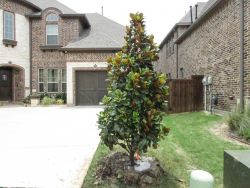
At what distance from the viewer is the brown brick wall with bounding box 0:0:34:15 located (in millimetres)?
20984

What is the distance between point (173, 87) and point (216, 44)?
2758 mm

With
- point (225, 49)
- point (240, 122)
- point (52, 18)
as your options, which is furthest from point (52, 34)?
point (240, 122)

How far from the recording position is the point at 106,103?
4.89m

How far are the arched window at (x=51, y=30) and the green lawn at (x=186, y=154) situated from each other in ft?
52.1

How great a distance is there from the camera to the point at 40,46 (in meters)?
22.7

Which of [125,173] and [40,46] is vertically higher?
[40,46]

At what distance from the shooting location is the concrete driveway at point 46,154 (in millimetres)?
5000

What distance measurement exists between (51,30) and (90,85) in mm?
5671

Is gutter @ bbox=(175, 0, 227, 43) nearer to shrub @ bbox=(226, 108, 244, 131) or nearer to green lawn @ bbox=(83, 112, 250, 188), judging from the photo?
shrub @ bbox=(226, 108, 244, 131)

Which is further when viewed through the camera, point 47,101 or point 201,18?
point 47,101

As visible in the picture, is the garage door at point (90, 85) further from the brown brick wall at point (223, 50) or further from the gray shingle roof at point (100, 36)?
the brown brick wall at point (223, 50)

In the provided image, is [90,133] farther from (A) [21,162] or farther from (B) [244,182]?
(B) [244,182]

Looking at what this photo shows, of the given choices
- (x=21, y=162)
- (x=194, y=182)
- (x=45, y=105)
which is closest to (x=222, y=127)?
(x=21, y=162)

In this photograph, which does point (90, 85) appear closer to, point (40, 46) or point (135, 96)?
point (40, 46)
